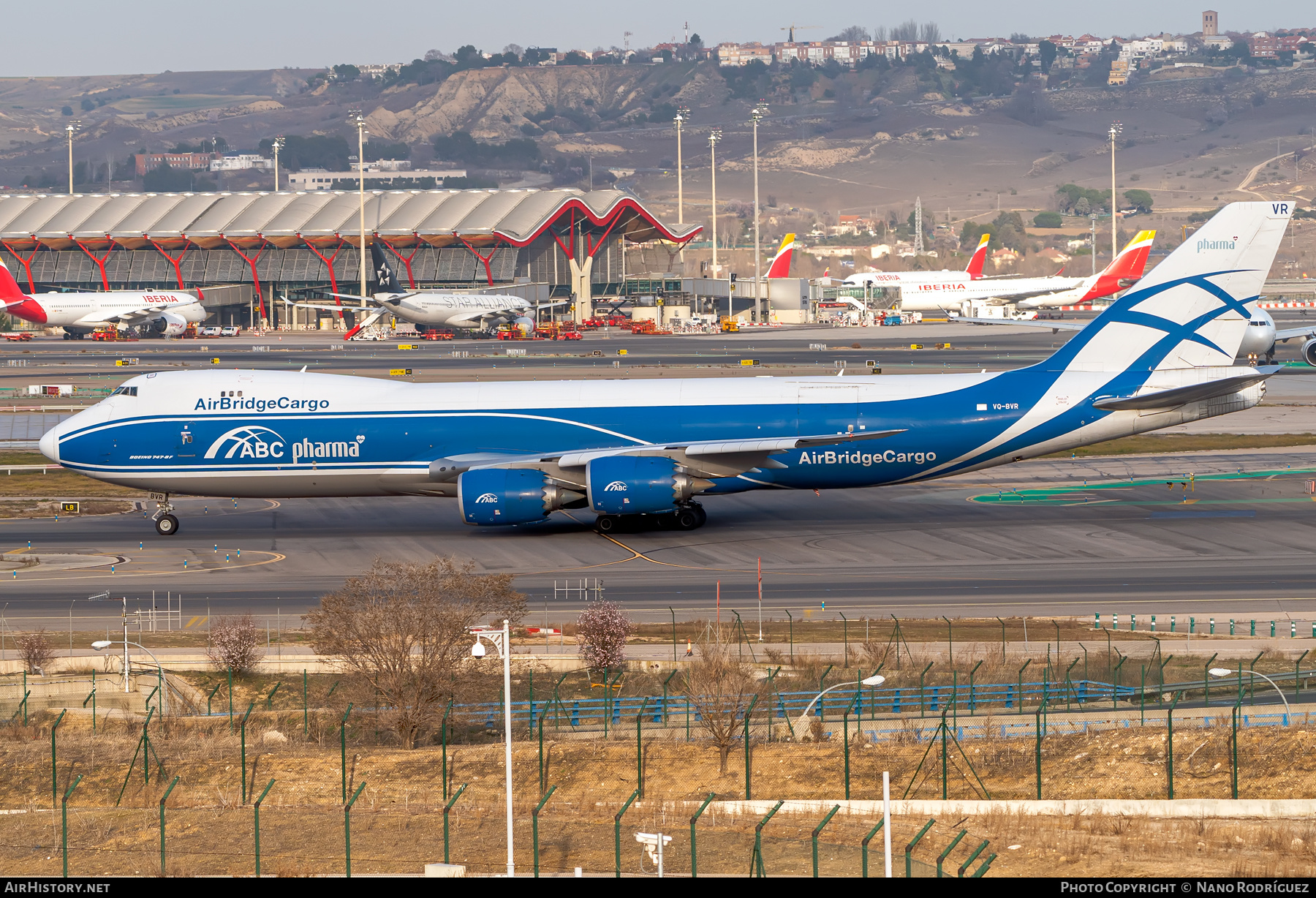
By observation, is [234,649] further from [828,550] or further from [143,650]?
[828,550]

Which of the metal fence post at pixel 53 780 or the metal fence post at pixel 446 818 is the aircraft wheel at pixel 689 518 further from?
the metal fence post at pixel 53 780

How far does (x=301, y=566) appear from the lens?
5259 centimetres

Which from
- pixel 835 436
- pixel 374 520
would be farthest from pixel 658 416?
pixel 374 520

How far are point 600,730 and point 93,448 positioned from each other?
31500mm

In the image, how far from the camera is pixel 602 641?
39.2 m

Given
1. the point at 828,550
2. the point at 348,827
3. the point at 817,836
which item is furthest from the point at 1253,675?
the point at 348,827

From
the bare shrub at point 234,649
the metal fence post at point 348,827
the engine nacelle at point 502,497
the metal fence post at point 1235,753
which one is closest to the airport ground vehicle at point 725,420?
the engine nacelle at point 502,497

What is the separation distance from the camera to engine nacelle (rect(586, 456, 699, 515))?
179ft

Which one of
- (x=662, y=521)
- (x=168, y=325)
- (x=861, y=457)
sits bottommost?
(x=662, y=521)

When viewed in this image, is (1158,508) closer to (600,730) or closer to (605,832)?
(600,730)

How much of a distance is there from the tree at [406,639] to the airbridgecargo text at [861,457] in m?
20.6

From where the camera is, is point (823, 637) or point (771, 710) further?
point (823, 637)

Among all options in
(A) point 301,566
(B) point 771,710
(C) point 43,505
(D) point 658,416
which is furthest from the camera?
(C) point 43,505

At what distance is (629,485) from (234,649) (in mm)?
18282
